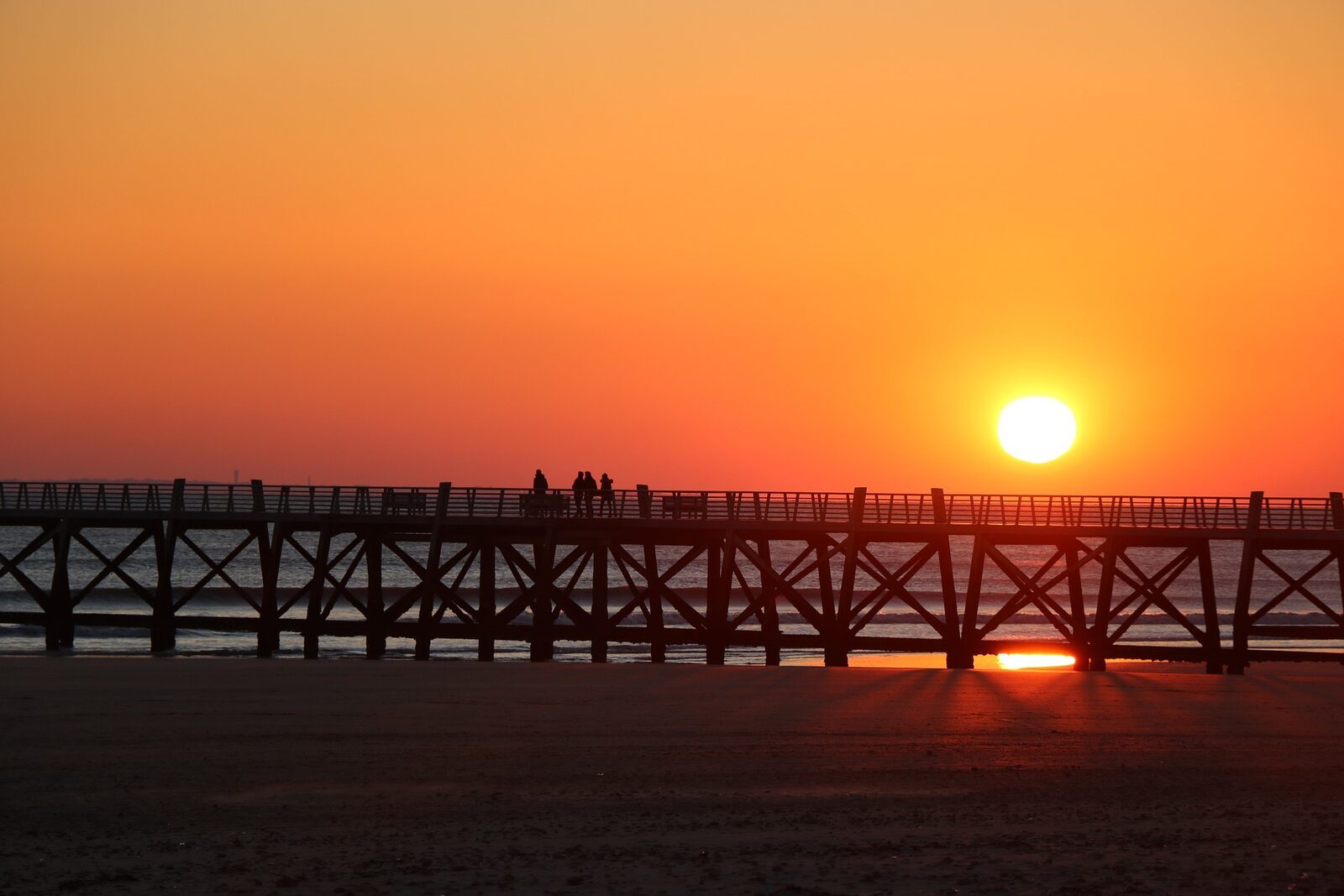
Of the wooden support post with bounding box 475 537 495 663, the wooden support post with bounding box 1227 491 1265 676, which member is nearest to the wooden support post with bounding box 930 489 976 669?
the wooden support post with bounding box 1227 491 1265 676

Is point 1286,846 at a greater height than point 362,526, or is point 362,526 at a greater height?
point 362,526

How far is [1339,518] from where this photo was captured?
32500mm

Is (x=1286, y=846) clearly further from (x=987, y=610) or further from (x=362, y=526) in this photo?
(x=987, y=610)

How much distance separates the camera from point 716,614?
108 feet

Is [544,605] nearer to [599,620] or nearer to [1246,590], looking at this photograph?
[599,620]

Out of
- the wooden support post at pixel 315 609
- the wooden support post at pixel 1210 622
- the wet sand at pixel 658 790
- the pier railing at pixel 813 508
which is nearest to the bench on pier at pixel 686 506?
the pier railing at pixel 813 508

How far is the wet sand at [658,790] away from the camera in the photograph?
9102 mm

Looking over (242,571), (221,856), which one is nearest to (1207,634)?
(221,856)

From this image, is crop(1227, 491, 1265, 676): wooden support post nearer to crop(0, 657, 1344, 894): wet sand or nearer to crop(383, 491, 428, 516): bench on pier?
crop(0, 657, 1344, 894): wet sand

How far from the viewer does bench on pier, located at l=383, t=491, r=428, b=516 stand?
3559cm

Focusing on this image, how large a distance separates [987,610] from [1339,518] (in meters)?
35.1

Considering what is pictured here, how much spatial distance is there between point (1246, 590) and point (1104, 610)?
9.62 feet

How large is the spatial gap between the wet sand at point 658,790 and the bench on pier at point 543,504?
47.8ft

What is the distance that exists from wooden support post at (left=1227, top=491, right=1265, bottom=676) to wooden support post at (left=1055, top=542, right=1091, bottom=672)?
2.91m
